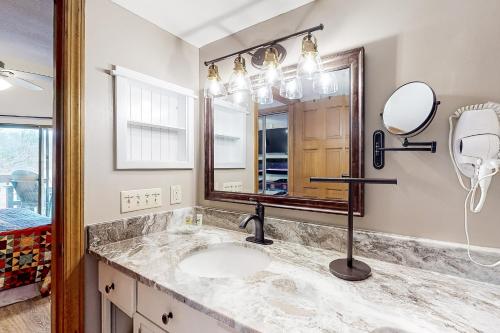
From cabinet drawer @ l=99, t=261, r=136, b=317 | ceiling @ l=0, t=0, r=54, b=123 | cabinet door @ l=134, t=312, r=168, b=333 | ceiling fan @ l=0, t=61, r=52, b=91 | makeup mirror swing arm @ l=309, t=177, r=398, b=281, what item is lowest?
cabinet door @ l=134, t=312, r=168, b=333

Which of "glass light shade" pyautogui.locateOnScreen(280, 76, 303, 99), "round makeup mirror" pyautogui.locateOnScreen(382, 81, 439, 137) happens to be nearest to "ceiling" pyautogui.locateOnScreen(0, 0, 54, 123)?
"glass light shade" pyautogui.locateOnScreen(280, 76, 303, 99)

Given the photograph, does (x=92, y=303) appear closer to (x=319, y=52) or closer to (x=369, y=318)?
(x=369, y=318)

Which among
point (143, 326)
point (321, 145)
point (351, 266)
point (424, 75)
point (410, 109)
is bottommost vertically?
point (143, 326)

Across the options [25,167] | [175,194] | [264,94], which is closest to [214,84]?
[264,94]

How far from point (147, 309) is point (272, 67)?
1.13 m

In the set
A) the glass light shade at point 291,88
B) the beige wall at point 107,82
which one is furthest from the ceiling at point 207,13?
the glass light shade at point 291,88

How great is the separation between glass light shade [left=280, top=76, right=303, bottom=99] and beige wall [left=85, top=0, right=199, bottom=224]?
69 cm

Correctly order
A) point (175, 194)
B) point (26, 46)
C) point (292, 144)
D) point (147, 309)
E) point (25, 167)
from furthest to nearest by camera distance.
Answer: point (25, 167) → point (26, 46) → point (175, 194) → point (292, 144) → point (147, 309)

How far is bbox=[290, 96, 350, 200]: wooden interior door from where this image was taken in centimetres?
107

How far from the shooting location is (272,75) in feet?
3.93

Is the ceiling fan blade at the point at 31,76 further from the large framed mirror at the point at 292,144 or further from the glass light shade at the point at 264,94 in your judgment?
the glass light shade at the point at 264,94

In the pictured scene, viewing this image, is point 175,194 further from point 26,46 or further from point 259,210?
point 26,46

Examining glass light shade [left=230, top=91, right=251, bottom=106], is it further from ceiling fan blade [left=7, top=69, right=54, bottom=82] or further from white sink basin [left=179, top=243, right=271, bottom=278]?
ceiling fan blade [left=7, top=69, right=54, bottom=82]

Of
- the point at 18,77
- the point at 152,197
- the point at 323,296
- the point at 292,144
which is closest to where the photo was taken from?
the point at 323,296
